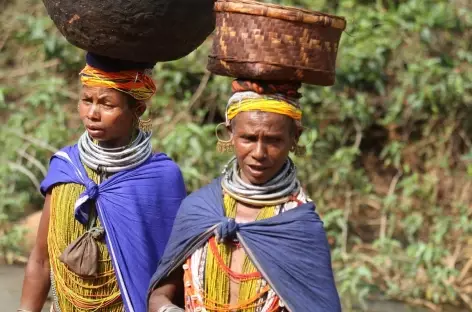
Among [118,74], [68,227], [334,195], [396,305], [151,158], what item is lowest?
[396,305]

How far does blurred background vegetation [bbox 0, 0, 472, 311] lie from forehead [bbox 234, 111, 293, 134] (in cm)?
392

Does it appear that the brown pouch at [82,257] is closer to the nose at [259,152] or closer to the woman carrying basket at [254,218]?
the woman carrying basket at [254,218]

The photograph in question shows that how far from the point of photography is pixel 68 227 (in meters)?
4.08

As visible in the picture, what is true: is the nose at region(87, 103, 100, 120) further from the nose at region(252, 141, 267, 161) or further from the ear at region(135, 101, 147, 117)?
the nose at region(252, 141, 267, 161)

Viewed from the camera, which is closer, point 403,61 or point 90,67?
point 90,67

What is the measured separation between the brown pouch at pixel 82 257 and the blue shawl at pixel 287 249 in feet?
1.95

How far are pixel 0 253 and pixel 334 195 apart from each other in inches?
111

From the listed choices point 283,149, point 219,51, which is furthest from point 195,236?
point 219,51

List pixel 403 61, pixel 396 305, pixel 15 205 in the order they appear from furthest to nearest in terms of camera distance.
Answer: pixel 403 61
pixel 15 205
pixel 396 305

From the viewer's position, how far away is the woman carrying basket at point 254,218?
11.2 feet

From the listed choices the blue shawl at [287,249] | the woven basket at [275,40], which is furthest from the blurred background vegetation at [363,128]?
the woven basket at [275,40]

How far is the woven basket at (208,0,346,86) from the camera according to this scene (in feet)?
11.0

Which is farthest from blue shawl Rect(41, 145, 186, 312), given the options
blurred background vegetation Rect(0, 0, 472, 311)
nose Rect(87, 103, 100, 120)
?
blurred background vegetation Rect(0, 0, 472, 311)

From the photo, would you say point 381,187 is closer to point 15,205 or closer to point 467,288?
point 467,288
